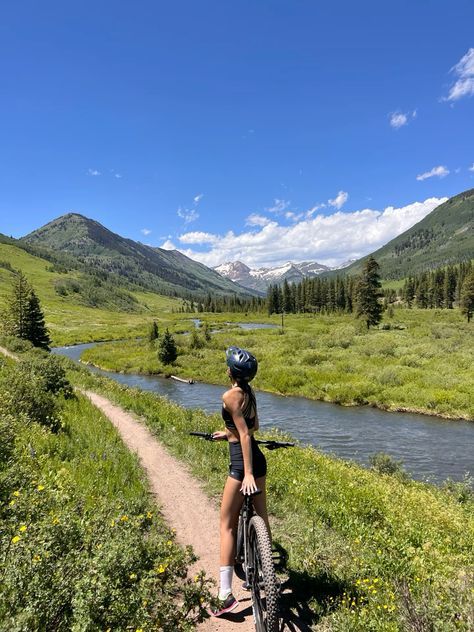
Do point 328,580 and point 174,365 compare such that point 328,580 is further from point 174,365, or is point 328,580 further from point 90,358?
point 90,358

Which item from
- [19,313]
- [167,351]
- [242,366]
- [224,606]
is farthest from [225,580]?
[19,313]

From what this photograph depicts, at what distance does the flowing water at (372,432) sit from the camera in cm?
2159

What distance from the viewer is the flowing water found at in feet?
70.8

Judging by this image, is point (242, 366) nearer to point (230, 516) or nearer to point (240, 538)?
point (230, 516)

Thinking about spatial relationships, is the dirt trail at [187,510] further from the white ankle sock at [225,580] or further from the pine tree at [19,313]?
the pine tree at [19,313]

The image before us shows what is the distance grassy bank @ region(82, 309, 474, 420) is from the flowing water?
1.99m

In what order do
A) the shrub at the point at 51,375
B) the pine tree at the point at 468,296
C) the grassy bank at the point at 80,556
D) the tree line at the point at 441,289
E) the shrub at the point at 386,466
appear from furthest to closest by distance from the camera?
the tree line at the point at 441,289 → the pine tree at the point at 468,296 → the shrub at the point at 51,375 → the shrub at the point at 386,466 → the grassy bank at the point at 80,556

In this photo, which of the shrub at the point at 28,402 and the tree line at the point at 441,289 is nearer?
the shrub at the point at 28,402

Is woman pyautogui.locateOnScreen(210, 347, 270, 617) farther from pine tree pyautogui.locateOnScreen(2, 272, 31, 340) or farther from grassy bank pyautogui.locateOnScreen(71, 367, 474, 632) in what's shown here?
pine tree pyautogui.locateOnScreen(2, 272, 31, 340)

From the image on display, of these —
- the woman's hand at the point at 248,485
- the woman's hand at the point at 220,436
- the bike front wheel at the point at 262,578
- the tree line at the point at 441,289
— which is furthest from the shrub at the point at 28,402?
the tree line at the point at 441,289

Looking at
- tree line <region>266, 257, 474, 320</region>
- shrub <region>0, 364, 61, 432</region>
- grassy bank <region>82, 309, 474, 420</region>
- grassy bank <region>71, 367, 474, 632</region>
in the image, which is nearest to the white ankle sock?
grassy bank <region>71, 367, 474, 632</region>

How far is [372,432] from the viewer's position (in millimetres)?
27234

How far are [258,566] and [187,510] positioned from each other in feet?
16.9

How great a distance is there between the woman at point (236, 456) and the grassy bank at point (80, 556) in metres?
0.45
